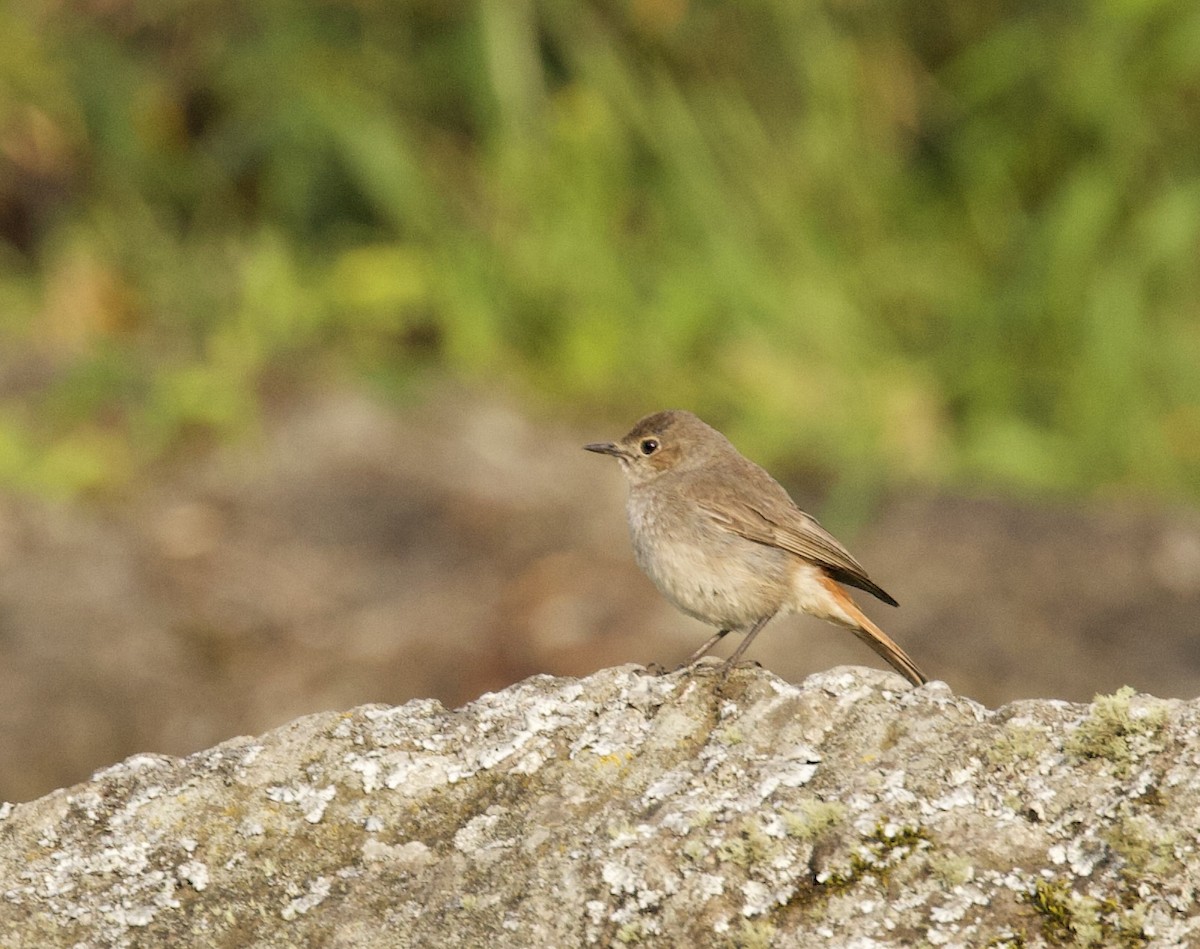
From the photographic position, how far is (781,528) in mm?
5344

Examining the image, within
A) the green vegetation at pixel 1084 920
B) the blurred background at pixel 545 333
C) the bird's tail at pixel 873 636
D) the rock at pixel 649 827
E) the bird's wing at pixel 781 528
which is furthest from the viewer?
the blurred background at pixel 545 333

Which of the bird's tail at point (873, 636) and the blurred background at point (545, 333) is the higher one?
the blurred background at point (545, 333)

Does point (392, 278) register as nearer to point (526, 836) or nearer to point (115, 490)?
point (115, 490)

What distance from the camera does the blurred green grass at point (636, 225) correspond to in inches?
355

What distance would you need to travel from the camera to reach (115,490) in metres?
8.45

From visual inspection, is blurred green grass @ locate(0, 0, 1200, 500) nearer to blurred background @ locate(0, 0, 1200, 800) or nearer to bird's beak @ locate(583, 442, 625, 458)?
blurred background @ locate(0, 0, 1200, 800)

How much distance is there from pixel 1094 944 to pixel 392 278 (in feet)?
24.3

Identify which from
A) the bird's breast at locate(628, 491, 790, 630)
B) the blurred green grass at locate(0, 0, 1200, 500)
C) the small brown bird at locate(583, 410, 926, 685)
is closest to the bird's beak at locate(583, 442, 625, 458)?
the small brown bird at locate(583, 410, 926, 685)

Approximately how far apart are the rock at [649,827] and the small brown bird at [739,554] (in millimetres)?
1773

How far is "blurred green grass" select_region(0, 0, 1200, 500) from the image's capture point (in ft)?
29.6

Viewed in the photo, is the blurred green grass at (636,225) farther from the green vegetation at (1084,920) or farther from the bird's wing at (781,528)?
the green vegetation at (1084,920)

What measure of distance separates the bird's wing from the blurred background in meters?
1.96

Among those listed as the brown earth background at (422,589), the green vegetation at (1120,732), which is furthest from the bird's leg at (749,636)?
the brown earth background at (422,589)

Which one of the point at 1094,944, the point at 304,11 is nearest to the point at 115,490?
the point at 304,11
